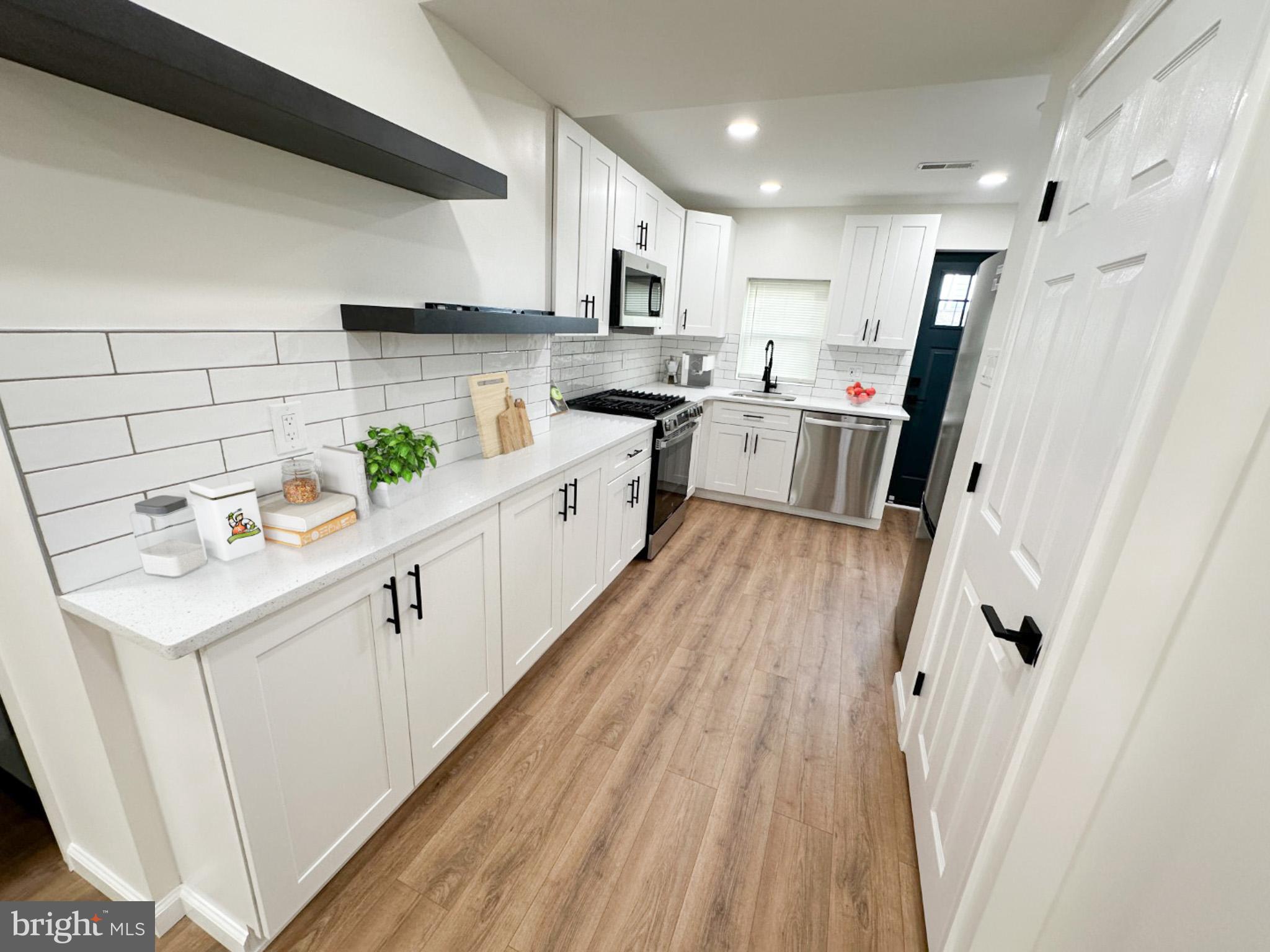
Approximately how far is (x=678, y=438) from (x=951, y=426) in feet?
5.30

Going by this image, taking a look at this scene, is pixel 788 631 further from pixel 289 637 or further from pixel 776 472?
pixel 289 637

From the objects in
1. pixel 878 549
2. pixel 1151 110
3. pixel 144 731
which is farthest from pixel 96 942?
pixel 878 549

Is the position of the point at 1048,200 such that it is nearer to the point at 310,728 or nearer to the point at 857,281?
the point at 310,728

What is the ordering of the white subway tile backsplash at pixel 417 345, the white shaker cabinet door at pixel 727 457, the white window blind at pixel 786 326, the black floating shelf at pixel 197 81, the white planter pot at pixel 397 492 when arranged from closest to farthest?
the black floating shelf at pixel 197 81 < the white planter pot at pixel 397 492 < the white subway tile backsplash at pixel 417 345 < the white shaker cabinet door at pixel 727 457 < the white window blind at pixel 786 326

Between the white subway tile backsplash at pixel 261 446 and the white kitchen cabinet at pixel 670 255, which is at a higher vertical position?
the white kitchen cabinet at pixel 670 255

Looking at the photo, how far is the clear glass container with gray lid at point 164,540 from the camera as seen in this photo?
1.05 meters

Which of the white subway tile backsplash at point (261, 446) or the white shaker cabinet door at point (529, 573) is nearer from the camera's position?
the white subway tile backsplash at point (261, 446)

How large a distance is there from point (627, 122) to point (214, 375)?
7.91 ft

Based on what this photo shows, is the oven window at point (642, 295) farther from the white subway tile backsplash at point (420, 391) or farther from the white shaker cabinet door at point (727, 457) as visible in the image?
the white subway tile backsplash at point (420, 391)

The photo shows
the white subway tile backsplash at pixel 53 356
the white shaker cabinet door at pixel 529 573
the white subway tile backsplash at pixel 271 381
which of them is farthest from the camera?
the white shaker cabinet door at pixel 529 573

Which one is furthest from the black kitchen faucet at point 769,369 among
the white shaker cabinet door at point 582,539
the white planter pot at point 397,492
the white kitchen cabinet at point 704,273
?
the white planter pot at point 397,492

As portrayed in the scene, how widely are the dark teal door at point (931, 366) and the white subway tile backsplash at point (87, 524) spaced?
175 inches

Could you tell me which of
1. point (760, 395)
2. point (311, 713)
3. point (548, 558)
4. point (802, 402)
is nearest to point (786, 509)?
point (802, 402)

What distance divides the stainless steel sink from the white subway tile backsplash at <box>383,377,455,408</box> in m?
2.93
